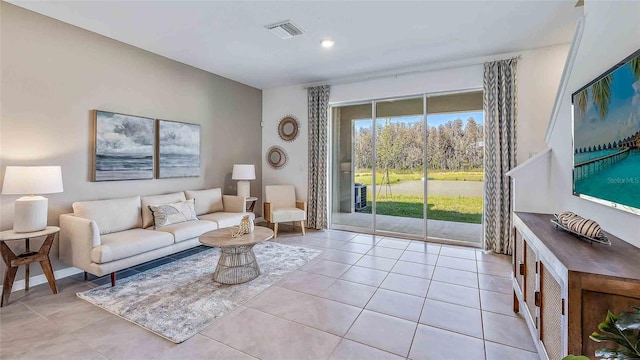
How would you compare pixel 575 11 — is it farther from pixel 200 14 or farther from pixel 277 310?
pixel 277 310

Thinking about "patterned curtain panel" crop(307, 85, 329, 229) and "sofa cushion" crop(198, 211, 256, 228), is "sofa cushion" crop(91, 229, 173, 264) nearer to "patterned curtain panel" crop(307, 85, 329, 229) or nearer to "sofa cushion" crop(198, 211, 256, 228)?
"sofa cushion" crop(198, 211, 256, 228)

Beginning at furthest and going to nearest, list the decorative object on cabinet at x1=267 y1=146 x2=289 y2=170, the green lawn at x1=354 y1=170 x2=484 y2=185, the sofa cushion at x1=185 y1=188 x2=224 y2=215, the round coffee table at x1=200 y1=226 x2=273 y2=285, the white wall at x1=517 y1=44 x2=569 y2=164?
1. the decorative object on cabinet at x1=267 y1=146 x2=289 y2=170
2. the green lawn at x1=354 y1=170 x2=484 y2=185
3. the sofa cushion at x1=185 y1=188 x2=224 y2=215
4. the white wall at x1=517 y1=44 x2=569 y2=164
5. the round coffee table at x1=200 y1=226 x2=273 y2=285

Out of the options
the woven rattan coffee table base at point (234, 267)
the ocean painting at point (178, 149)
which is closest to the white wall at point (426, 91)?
the ocean painting at point (178, 149)

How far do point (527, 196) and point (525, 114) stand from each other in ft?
6.13

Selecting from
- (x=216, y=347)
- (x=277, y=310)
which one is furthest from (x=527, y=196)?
(x=216, y=347)

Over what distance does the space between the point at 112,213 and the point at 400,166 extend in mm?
4284

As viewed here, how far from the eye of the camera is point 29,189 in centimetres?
256

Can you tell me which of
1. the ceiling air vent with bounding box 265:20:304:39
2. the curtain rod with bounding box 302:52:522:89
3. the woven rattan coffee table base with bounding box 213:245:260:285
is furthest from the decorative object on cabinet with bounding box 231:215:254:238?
the curtain rod with bounding box 302:52:522:89

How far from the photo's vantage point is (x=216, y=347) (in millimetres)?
1954

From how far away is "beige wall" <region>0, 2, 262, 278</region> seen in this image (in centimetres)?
278

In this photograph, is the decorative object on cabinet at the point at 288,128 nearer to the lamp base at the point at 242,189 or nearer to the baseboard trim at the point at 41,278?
the lamp base at the point at 242,189

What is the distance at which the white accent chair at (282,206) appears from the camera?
16.1 ft

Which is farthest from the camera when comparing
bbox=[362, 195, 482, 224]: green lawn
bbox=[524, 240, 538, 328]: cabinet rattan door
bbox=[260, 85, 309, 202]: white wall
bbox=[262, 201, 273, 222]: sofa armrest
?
bbox=[260, 85, 309, 202]: white wall

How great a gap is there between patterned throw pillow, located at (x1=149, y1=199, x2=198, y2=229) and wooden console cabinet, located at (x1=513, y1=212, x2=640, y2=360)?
12.5 feet
